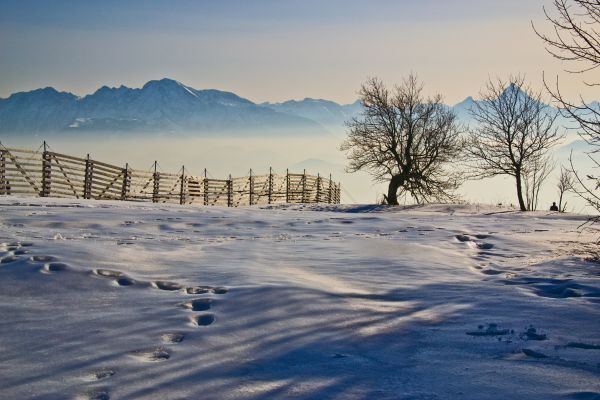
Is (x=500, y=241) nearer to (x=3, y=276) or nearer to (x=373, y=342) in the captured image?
(x=373, y=342)

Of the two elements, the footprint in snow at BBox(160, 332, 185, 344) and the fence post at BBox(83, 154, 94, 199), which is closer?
the footprint in snow at BBox(160, 332, 185, 344)

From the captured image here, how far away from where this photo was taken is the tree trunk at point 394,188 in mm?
29859

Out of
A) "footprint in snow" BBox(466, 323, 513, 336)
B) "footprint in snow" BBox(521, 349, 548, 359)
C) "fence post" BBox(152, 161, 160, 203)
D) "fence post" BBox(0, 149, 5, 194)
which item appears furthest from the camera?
"fence post" BBox(152, 161, 160, 203)

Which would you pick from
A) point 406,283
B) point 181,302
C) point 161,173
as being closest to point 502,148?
point 161,173

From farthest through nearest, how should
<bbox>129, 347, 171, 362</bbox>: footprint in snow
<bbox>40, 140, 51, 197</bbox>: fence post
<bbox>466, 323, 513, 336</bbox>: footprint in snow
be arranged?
<bbox>40, 140, 51, 197</bbox>: fence post < <bbox>466, 323, 513, 336</bbox>: footprint in snow < <bbox>129, 347, 171, 362</bbox>: footprint in snow

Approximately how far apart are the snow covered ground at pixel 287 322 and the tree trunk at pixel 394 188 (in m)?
22.5

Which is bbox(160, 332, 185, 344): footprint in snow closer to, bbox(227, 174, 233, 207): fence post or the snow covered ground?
the snow covered ground

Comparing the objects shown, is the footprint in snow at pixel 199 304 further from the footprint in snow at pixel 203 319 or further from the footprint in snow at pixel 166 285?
the footprint in snow at pixel 166 285

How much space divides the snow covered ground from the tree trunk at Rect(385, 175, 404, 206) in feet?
73.8

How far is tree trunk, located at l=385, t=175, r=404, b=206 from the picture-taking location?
2986 cm

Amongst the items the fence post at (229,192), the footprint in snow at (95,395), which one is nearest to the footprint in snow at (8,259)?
the footprint in snow at (95,395)

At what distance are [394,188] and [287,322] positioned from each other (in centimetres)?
2660

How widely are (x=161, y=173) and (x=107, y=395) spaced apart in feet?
96.7

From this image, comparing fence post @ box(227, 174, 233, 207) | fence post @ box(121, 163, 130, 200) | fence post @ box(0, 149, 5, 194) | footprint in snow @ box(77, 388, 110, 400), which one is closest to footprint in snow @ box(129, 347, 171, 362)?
footprint in snow @ box(77, 388, 110, 400)
